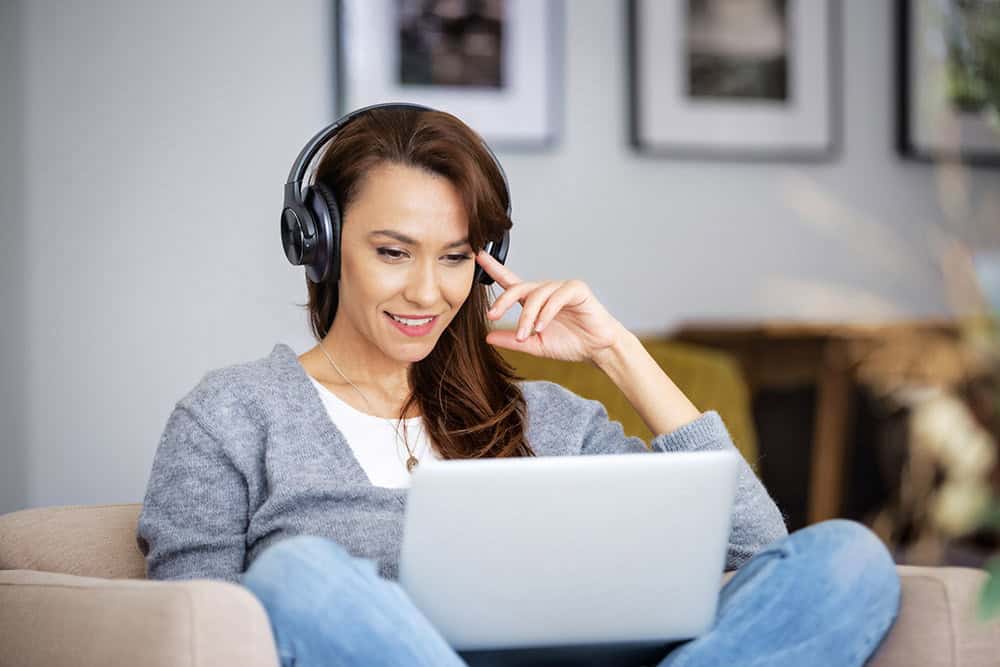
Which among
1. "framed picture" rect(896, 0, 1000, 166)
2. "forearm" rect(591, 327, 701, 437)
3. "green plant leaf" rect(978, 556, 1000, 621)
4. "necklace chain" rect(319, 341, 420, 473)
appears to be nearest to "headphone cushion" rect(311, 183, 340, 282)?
"necklace chain" rect(319, 341, 420, 473)

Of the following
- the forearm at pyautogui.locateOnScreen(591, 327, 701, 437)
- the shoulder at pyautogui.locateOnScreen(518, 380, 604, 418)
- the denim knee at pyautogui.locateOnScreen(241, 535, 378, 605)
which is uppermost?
the forearm at pyautogui.locateOnScreen(591, 327, 701, 437)

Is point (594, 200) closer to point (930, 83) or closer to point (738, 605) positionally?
point (930, 83)

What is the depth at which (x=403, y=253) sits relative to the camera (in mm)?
1496

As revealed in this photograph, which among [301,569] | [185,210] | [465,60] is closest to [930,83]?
[465,60]

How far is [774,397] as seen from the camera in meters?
2.95

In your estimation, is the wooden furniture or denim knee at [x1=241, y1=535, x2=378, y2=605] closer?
denim knee at [x1=241, y1=535, x2=378, y2=605]

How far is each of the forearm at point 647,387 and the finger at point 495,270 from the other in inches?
6.0

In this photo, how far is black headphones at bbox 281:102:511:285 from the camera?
146 cm

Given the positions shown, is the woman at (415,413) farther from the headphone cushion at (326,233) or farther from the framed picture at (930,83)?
the framed picture at (930,83)

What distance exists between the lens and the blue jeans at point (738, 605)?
3.30ft

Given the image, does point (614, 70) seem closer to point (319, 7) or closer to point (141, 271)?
point (319, 7)

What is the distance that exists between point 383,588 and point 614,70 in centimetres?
214

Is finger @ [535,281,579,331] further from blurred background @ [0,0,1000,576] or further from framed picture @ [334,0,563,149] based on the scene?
framed picture @ [334,0,563,149]

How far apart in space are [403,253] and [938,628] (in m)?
0.76
